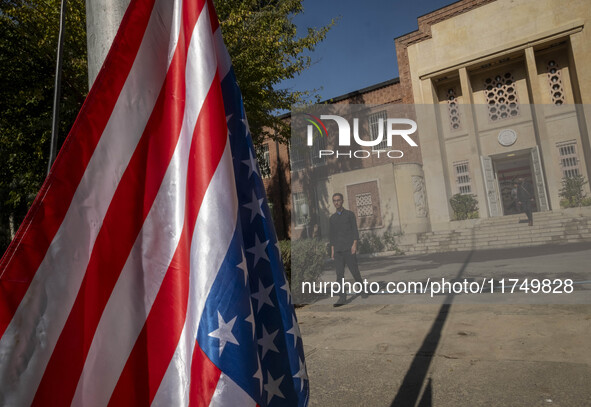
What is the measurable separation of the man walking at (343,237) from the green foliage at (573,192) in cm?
416

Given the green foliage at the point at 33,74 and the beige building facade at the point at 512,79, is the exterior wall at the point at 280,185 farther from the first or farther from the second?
the green foliage at the point at 33,74

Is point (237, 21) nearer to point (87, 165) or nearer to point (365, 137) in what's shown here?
point (87, 165)

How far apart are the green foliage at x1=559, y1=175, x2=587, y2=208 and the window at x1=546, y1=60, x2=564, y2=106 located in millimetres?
10752

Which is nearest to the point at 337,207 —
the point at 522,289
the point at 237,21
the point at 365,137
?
the point at 522,289

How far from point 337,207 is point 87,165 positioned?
6.84 meters

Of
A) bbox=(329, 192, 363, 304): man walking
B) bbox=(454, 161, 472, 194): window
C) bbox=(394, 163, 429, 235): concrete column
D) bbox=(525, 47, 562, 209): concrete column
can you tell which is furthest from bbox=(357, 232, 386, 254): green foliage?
bbox=(525, 47, 562, 209): concrete column

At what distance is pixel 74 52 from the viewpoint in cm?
801

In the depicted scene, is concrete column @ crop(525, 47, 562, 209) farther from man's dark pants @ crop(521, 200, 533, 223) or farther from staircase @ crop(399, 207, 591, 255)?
staircase @ crop(399, 207, 591, 255)

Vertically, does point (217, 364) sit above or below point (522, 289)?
above

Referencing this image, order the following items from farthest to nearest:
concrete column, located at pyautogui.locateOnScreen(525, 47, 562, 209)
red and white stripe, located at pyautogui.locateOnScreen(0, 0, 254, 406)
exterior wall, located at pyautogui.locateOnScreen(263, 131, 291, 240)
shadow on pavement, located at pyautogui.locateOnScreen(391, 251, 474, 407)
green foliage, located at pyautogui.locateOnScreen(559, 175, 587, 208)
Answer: exterior wall, located at pyautogui.locateOnScreen(263, 131, 291, 240)
concrete column, located at pyautogui.locateOnScreen(525, 47, 562, 209)
green foliage, located at pyautogui.locateOnScreen(559, 175, 587, 208)
shadow on pavement, located at pyautogui.locateOnScreen(391, 251, 474, 407)
red and white stripe, located at pyautogui.locateOnScreen(0, 0, 254, 406)

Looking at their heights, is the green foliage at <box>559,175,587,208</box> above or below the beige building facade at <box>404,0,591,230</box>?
below

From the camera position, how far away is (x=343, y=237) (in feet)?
25.8

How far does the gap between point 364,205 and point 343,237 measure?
1.27 metres

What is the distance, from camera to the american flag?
3.56 feet
